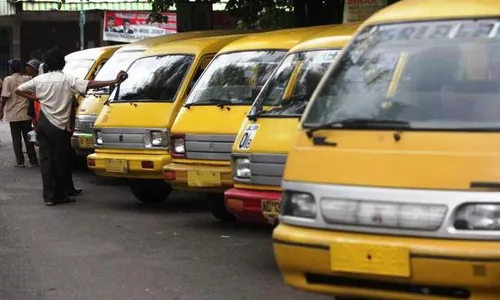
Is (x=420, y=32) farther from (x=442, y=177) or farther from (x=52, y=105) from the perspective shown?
(x=52, y=105)

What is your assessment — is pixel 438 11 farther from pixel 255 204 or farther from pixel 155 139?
pixel 155 139

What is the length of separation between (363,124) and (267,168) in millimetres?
2148

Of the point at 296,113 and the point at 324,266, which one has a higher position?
the point at 296,113

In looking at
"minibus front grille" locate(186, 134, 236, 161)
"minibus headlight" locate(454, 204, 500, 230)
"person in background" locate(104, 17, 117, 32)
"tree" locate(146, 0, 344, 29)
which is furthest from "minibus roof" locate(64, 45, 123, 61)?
"person in background" locate(104, 17, 117, 32)

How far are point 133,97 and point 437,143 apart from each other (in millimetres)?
6404

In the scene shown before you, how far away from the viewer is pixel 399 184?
4.29m

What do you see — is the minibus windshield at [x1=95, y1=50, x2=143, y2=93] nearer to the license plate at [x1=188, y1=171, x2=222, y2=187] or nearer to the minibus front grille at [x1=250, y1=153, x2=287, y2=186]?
the license plate at [x1=188, y1=171, x2=222, y2=187]

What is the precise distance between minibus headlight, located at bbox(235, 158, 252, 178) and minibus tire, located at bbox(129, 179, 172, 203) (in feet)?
10.7

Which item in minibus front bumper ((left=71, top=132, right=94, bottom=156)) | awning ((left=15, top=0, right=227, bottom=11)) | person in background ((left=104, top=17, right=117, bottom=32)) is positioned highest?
awning ((left=15, top=0, right=227, bottom=11))

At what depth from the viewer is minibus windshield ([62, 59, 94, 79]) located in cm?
1382

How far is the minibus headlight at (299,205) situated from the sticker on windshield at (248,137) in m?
2.25

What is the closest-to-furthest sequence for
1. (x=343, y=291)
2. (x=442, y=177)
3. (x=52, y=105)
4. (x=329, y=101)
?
(x=442, y=177)
(x=343, y=291)
(x=329, y=101)
(x=52, y=105)

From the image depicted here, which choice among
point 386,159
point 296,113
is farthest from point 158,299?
point 386,159

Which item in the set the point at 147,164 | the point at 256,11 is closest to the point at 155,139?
the point at 147,164
